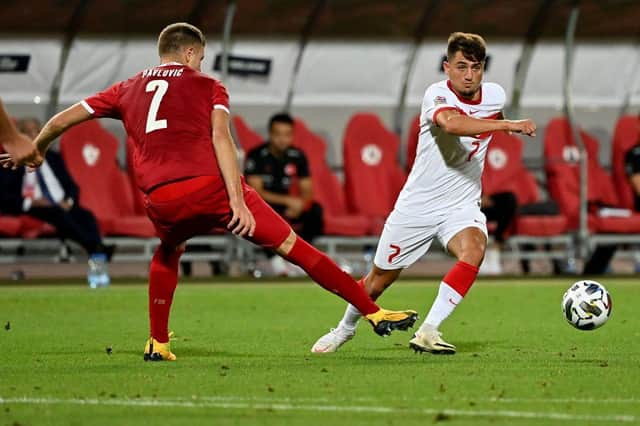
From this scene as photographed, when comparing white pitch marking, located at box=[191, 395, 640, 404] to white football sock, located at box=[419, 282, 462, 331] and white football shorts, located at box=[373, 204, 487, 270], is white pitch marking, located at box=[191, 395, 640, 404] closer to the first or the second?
white football sock, located at box=[419, 282, 462, 331]

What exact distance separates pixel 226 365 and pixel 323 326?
3.27 m

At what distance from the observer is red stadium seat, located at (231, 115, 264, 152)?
62.0 ft

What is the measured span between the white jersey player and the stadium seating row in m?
8.99

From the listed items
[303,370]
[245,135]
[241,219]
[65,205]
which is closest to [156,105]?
[241,219]

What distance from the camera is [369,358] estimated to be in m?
8.62

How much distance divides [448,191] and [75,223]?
29.1 feet

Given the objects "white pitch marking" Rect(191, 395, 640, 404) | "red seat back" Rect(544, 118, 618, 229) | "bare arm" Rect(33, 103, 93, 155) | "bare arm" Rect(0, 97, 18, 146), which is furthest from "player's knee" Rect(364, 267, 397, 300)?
"red seat back" Rect(544, 118, 618, 229)

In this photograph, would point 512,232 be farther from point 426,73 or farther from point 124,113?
point 124,113

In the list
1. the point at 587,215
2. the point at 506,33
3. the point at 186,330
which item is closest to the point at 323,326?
the point at 186,330

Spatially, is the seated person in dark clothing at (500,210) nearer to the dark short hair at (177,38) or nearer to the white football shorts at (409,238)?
the white football shorts at (409,238)

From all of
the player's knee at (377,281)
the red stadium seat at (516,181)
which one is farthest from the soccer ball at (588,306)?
the red stadium seat at (516,181)

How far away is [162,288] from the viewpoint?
865 cm

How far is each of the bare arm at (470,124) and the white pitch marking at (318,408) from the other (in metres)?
2.40

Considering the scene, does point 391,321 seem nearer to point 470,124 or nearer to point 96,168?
point 470,124
